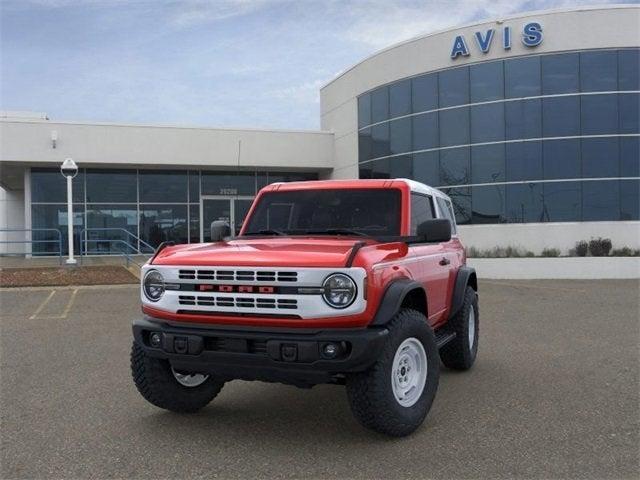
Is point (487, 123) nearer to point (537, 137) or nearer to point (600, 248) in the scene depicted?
point (537, 137)

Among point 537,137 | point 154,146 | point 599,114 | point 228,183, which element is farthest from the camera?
point 228,183

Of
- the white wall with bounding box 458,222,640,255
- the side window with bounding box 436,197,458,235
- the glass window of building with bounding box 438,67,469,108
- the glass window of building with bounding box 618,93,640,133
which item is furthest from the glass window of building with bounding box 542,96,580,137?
the side window with bounding box 436,197,458,235

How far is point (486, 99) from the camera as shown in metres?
21.3

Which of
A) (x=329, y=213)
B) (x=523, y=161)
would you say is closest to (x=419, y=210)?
(x=329, y=213)

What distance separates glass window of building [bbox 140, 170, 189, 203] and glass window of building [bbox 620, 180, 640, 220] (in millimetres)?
16227

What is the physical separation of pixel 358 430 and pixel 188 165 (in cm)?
2084

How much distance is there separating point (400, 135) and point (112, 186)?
1152 cm

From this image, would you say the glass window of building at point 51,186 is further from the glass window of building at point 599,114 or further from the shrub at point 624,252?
the shrub at point 624,252

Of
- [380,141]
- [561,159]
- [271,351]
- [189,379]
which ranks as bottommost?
[189,379]

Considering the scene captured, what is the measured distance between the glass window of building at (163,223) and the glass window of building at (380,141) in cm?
812

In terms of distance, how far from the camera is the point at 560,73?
20.4m

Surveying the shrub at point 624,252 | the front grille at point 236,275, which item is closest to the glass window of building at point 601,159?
the shrub at point 624,252

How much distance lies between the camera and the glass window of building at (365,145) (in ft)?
81.2

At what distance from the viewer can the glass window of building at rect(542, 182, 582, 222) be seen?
66.1ft
